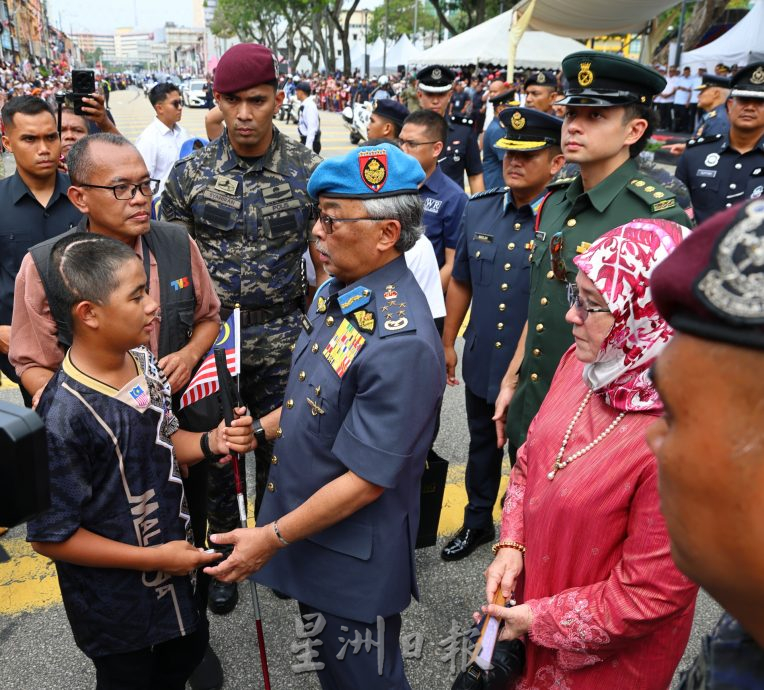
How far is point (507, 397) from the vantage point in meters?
2.92

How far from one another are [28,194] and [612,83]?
9.95 feet

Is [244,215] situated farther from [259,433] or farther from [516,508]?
[516,508]

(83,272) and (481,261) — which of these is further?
(481,261)

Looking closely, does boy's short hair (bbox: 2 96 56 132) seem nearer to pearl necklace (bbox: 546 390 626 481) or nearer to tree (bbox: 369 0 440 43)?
pearl necklace (bbox: 546 390 626 481)

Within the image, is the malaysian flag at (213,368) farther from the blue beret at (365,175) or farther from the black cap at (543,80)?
the black cap at (543,80)

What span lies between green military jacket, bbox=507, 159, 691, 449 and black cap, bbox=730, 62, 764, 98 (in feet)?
9.82

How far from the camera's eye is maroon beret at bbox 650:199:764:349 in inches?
23.5

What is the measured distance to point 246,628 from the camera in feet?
9.37

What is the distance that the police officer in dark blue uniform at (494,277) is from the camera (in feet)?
10.3

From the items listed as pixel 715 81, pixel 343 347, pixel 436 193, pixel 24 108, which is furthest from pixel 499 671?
pixel 715 81

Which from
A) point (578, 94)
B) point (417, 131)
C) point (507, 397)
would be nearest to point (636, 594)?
point (507, 397)

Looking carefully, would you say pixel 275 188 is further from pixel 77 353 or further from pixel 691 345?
pixel 691 345

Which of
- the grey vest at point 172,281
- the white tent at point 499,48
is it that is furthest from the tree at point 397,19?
the grey vest at point 172,281

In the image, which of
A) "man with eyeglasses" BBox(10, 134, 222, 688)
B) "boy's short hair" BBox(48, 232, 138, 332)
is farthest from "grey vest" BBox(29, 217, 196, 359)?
"boy's short hair" BBox(48, 232, 138, 332)
